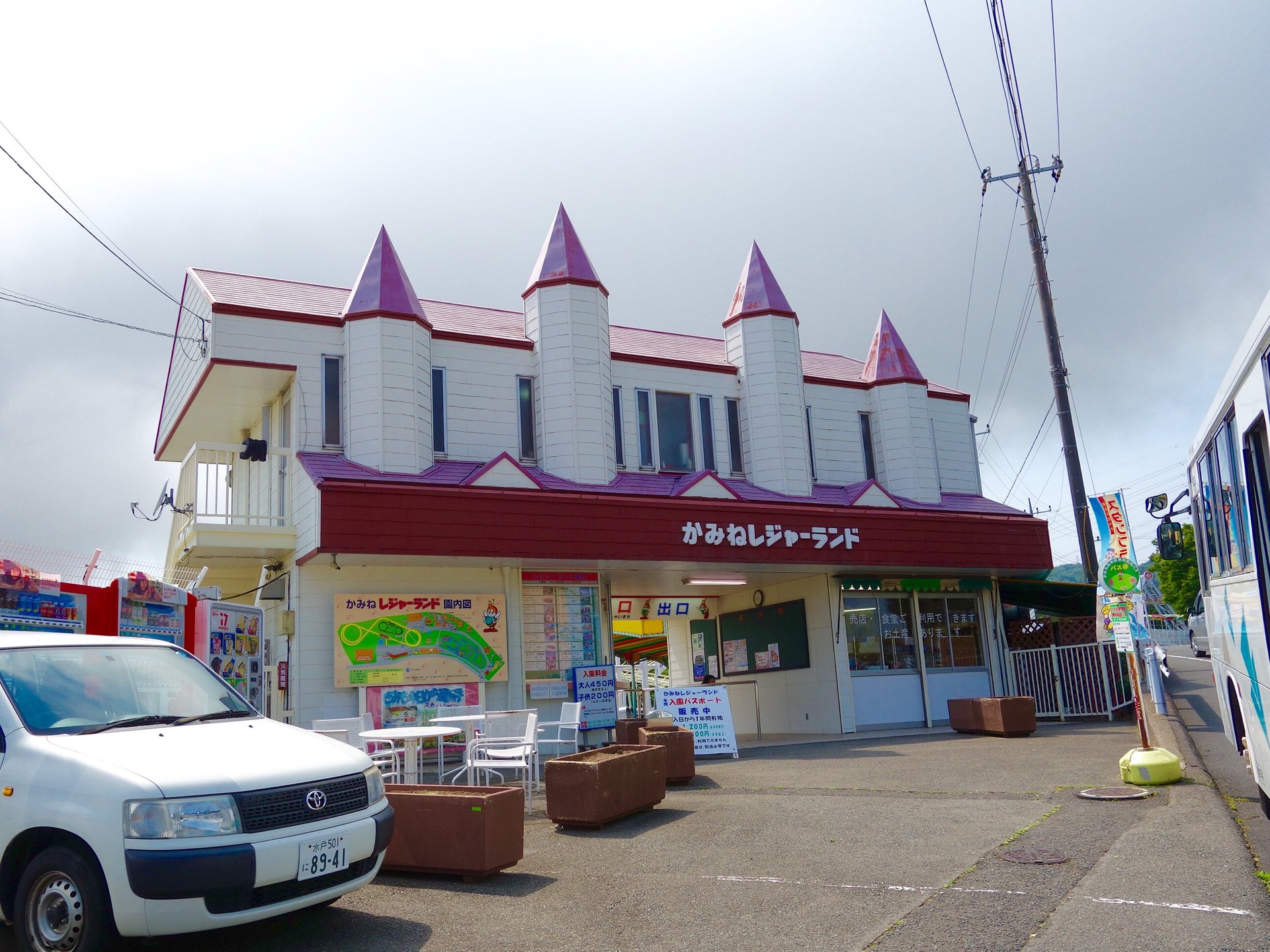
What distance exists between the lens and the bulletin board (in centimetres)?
1866

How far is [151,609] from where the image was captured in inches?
395

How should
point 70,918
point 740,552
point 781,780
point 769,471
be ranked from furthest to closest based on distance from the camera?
point 769,471 → point 740,552 → point 781,780 → point 70,918

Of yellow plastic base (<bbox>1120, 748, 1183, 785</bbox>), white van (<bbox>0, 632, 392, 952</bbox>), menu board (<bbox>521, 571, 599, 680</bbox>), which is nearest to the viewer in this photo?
white van (<bbox>0, 632, 392, 952</bbox>)

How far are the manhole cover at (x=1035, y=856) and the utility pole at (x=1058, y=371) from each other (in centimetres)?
1298

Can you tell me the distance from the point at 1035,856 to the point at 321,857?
4.63 m

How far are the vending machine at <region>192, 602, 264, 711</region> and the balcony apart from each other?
7.08 feet

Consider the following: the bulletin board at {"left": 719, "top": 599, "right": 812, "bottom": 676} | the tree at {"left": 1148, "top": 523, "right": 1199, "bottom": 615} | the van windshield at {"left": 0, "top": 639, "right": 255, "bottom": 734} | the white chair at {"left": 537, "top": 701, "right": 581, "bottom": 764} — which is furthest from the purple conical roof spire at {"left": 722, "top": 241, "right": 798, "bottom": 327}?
the tree at {"left": 1148, "top": 523, "right": 1199, "bottom": 615}

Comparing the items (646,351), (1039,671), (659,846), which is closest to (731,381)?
(646,351)

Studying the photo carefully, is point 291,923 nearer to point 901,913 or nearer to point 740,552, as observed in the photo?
point 901,913

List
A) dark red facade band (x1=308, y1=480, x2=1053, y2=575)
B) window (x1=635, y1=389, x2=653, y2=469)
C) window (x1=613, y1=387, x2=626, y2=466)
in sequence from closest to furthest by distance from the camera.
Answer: dark red facade band (x1=308, y1=480, x2=1053, y2=575), window (x1=613, y1=387, x2=626, y2=466), window (x1=635, y1=389, x2=653, y2=469)

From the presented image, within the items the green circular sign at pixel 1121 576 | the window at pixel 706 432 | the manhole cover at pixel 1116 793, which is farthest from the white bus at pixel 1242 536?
the window at pixel 706 432

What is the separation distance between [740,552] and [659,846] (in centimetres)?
844

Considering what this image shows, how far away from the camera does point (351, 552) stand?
12.9 m

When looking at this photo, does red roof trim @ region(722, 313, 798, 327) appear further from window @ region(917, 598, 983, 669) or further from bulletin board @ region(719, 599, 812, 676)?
window @ region(917, 598, 983, 669)
